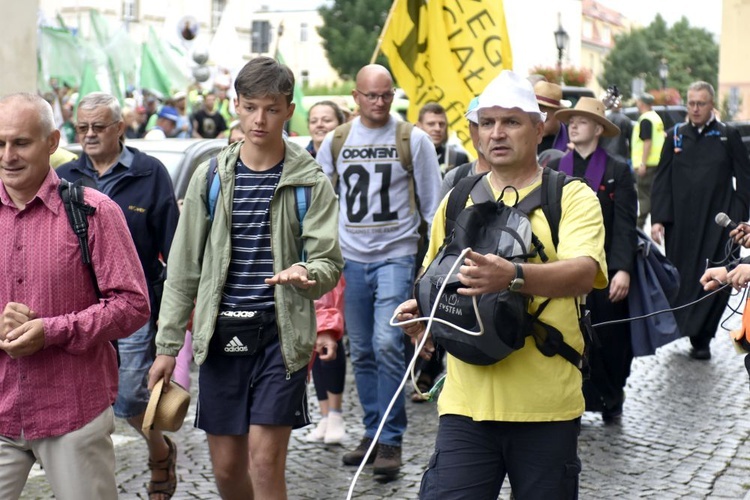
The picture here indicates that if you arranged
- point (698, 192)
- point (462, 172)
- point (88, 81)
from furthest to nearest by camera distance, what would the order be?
point (88, 81)
point (698, 192)
point (462, 172)

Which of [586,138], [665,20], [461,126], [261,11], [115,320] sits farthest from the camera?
[261,11]

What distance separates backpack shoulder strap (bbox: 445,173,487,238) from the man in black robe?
6592 mm

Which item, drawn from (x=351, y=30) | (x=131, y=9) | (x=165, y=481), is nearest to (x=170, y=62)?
(x=165, y=481)

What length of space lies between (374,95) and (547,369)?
3.50 meters

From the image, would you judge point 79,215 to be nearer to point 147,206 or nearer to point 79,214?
point 79,214

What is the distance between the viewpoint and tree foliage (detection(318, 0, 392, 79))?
65.6 m

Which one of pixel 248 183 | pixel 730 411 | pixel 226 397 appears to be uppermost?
pixel 248 183

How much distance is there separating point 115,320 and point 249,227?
2.98 ft

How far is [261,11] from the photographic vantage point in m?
106

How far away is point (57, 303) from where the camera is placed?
13.7 feet

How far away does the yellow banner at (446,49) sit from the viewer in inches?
404

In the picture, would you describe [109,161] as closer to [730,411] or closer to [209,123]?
[730,411]

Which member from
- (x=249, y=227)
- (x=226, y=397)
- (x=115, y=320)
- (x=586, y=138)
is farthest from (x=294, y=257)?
(x=586, y=138)

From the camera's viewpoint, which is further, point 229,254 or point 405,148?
point 405,148
